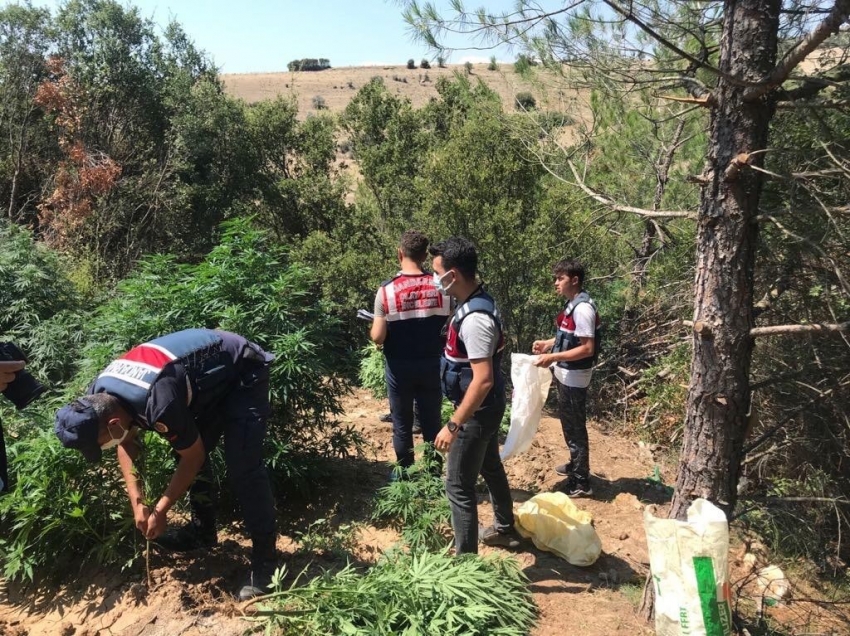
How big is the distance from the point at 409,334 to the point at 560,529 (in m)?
1.55

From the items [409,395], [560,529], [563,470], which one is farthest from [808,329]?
[563,470]

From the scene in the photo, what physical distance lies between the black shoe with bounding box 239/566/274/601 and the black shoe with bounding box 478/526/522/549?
1.30 meters

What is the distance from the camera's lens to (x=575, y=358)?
4344 millimetres

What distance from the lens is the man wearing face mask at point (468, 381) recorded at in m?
2.99

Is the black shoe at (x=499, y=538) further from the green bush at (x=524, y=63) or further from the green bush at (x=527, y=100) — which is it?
the green bush at (x=527, y=100)

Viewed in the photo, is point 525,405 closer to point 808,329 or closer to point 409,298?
point 409,298

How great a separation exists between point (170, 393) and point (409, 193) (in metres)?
6.82

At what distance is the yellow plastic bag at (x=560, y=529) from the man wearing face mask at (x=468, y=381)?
63 cm

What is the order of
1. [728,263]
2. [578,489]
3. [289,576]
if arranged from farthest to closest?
Answer: [578,489], [289,576], [728,263]

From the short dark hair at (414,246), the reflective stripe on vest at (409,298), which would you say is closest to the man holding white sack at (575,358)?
the reflective stripe on vest at (409,298)

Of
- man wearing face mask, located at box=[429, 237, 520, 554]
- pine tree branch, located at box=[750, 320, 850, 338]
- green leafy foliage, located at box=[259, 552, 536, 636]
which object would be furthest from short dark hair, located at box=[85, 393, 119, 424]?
pine tree branch, located at box=[750, 320, 850, 338]

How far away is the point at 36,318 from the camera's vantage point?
6.16 meters

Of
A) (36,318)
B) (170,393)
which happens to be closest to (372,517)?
(170,393)

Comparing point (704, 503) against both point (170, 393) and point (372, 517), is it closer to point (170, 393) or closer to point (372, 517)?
point (372, 517)
